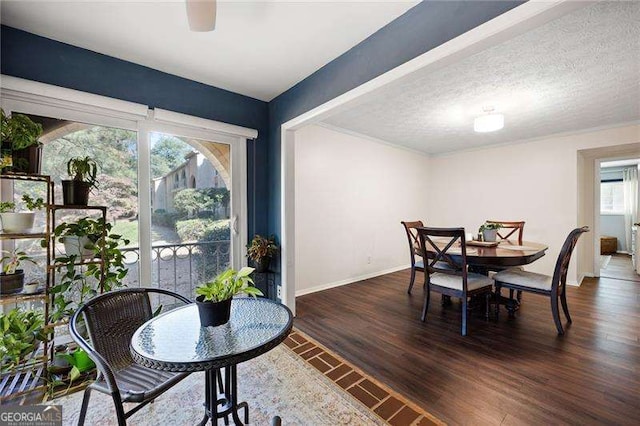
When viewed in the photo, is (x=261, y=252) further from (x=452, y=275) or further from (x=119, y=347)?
(x=452, y=275)

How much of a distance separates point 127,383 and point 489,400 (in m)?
2.01

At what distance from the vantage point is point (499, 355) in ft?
6.89

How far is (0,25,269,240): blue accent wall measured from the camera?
74.4 inches

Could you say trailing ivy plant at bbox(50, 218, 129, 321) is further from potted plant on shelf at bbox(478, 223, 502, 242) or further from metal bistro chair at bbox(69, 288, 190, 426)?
potted plant on shelf at bbox(478, 223, 502, 242)

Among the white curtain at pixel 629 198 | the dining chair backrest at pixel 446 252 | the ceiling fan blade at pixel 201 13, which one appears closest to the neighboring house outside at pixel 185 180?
the ceiling fan blade at pixel 201 13

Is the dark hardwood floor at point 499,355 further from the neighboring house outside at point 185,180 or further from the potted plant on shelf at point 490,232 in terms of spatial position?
the neighboring house outside at point 185,180

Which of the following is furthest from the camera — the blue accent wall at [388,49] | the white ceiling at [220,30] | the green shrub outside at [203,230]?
the green shrub outside at [203,230]

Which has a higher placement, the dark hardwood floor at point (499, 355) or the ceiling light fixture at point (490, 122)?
the ceiling light fixture at point (490, 122)

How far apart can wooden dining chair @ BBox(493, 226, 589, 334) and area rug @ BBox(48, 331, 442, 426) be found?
1.81m

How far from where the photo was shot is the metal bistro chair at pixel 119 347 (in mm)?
1129

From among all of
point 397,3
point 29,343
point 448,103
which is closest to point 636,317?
point 448,103

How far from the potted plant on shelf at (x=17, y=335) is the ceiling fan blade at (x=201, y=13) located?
200 centimetres

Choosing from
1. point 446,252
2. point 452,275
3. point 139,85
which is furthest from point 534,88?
point 139,85

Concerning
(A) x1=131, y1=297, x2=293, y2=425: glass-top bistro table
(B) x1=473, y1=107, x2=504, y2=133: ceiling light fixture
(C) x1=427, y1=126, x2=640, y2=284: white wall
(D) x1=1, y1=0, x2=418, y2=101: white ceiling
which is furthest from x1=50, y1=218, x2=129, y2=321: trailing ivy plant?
(C) x1=427, y1=126, x2=640, y2=284: white wall
